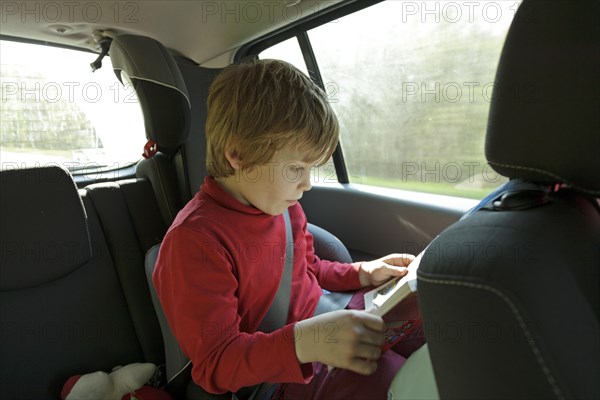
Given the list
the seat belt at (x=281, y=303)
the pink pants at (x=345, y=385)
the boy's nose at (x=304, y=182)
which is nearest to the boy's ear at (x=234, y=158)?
the boy's nose at (x=304, y=182)

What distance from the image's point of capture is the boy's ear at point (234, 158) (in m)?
1.02

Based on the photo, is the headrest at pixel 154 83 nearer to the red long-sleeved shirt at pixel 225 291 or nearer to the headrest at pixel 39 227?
the headrest at pixel 39 227

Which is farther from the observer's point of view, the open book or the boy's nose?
the boy's nose

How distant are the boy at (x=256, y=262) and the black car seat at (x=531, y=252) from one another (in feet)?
0.91

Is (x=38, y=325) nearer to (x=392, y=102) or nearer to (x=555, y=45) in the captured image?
(x=555, y=45)

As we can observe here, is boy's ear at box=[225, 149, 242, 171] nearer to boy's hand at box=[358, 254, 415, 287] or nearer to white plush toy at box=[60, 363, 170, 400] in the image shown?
boy's hand at box=[358, 254, 415, 287]

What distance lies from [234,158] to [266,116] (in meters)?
0.13

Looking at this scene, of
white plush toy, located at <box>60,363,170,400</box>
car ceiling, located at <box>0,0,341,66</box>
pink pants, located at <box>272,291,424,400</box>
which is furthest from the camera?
car ceiling, located at <box>0,0,341,66</box>

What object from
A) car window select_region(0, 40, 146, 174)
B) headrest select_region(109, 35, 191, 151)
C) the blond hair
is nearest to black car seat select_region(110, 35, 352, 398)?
headrest select_region(109, 35, 191, 151)

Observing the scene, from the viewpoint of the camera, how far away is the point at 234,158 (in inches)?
40.5

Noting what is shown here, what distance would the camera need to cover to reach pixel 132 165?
2.25m

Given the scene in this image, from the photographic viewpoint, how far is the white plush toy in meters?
1.17

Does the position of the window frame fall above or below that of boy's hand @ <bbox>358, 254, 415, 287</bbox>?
above

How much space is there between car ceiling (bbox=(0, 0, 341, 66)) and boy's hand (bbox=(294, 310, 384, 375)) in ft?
3.77
